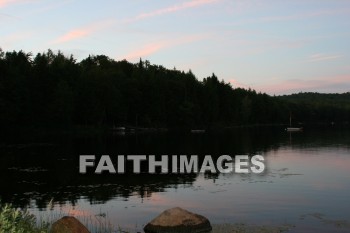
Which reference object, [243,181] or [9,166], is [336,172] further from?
[9,166]

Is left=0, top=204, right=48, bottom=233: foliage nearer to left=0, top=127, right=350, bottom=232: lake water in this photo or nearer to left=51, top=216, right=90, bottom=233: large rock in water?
left=51, top=216, right=90, bottom=233: large rock in water

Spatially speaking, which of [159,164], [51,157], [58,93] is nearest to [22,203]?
[159,164]

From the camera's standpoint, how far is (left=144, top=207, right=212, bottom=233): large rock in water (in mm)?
28375

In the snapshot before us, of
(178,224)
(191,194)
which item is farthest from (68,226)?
(191,194)

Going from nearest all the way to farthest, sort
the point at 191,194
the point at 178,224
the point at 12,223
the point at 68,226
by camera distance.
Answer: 1. the point at 12,223
2. the point at 68,226
3. the point at 178,224
4. the point at 191,194

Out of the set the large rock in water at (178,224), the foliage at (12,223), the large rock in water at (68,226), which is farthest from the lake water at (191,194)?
the foliage at (12,223)

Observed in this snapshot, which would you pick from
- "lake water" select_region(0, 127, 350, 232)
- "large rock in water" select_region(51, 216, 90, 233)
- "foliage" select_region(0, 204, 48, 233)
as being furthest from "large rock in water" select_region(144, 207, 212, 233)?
"foliage" select_region(0, 204, 48, 233)

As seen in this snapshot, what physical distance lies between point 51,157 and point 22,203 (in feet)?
127

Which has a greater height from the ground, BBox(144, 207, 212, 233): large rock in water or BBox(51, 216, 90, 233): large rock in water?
BBox(51, 216, 90, 233): large rock in water

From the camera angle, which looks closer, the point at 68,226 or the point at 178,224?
the point at 68,226

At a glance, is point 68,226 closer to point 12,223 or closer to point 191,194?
point 12,223

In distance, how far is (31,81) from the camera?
15050cm

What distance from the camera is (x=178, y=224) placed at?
28.5m

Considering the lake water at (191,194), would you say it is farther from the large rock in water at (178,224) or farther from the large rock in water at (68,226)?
the large rock in water at (68,226)
